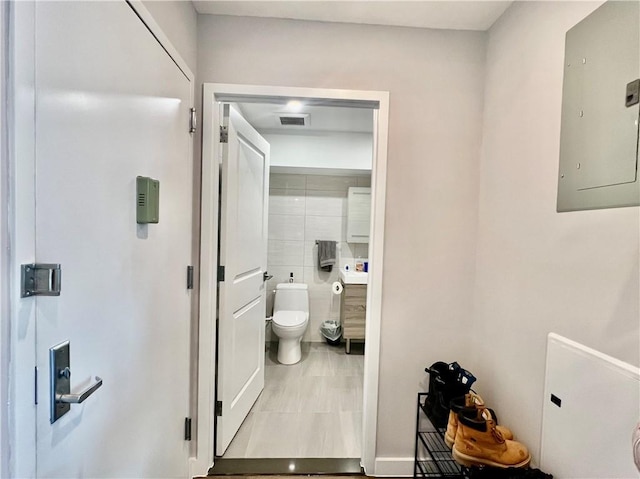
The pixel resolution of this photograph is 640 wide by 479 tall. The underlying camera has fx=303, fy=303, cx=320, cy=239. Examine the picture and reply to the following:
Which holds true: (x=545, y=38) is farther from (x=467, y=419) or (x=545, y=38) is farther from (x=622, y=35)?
Answer: (x=467, y=419)

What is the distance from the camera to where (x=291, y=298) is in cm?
318

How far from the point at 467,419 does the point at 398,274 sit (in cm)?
69

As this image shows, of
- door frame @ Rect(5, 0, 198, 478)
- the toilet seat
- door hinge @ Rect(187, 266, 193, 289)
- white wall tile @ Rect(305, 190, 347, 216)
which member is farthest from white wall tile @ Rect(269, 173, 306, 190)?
door frame @ Rect(5, 0, 198, 478)

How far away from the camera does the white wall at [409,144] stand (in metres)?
1.53

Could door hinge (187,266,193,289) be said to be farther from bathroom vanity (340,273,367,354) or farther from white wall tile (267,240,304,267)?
white wall tile (267,240,304,267)

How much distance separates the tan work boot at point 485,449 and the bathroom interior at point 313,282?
81cm

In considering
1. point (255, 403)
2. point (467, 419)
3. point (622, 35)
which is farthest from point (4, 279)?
point (255, 403)

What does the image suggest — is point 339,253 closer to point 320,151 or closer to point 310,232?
point 310,232

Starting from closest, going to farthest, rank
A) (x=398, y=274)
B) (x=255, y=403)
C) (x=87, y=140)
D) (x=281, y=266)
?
(x=87, y=140), (x=398, y=274), (x=255, y=403), (x=281, y=266)

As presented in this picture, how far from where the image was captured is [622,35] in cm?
88

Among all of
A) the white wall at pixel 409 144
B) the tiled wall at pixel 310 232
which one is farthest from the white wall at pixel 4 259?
the tiled wall at pixel 310 232

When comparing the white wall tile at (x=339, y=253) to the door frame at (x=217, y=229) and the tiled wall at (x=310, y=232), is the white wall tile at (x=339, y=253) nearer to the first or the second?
the tiled wall at (x=310, y=232)

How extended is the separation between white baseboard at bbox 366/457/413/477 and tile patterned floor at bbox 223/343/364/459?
0.16 metres

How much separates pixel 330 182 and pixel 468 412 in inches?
102
